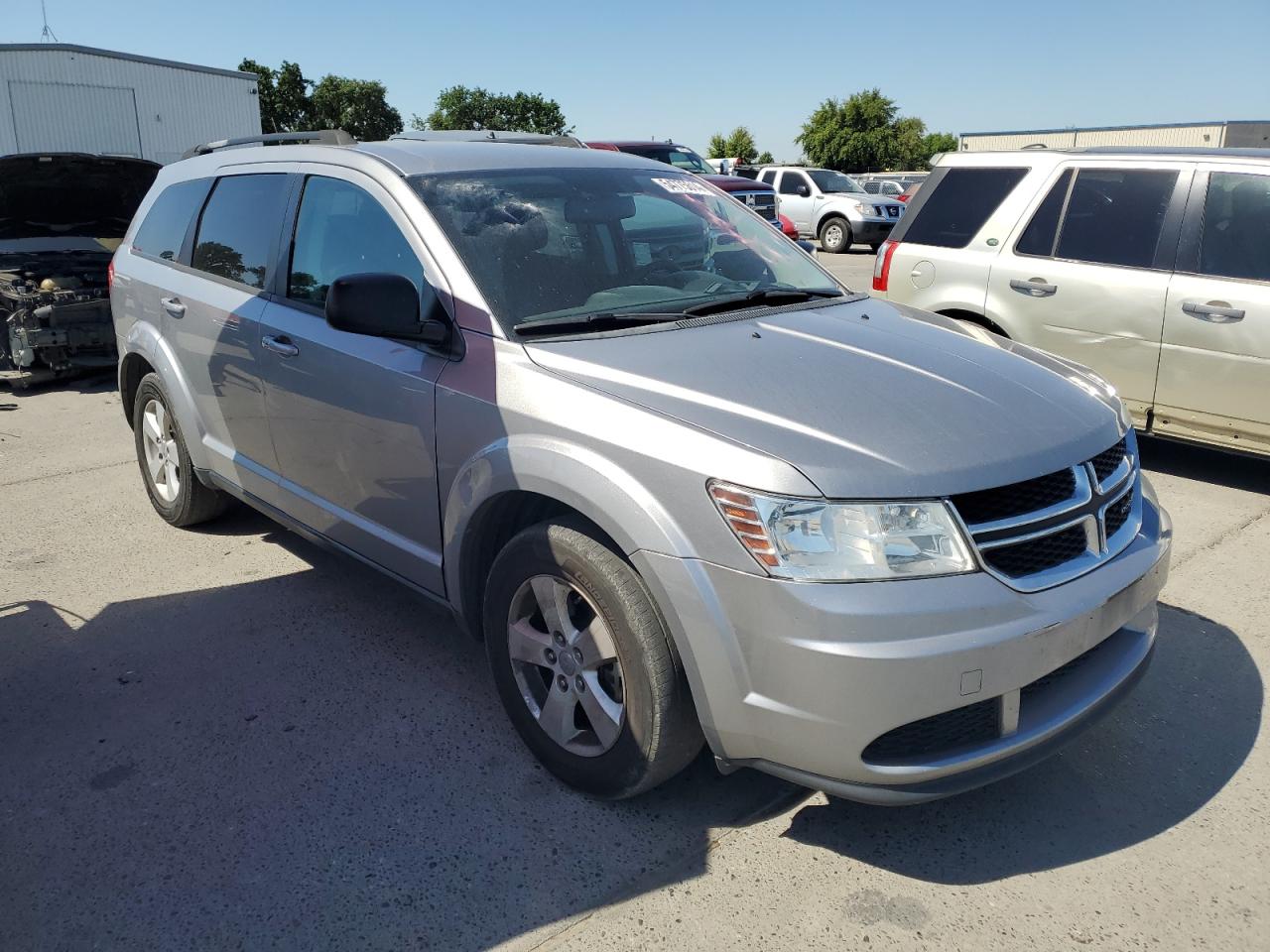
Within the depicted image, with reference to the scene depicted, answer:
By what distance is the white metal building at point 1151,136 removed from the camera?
40.5 metres

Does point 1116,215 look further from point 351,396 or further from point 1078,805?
point 351,396

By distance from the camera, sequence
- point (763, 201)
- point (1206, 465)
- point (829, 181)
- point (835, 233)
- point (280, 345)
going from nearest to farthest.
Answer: point (280, 345)
point (1206, 465)
point (763, 201)
point (835, 233)
point (829, 181)

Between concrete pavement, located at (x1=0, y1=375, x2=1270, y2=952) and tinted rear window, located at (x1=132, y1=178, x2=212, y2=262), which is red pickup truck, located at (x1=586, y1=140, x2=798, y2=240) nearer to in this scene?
tinted rear window, located at (x1=132, y1=178, x2=212, y2=262)

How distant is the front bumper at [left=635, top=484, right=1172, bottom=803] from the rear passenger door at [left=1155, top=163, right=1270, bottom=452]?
3447 millimetres

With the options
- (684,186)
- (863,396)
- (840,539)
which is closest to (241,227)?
(684,186)

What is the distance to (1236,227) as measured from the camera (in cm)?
551

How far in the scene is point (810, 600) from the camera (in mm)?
2332

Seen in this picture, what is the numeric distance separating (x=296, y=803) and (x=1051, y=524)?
7.43 ft

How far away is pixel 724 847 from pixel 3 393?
29.0 feet

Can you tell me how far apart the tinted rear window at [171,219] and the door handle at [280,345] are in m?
1.24

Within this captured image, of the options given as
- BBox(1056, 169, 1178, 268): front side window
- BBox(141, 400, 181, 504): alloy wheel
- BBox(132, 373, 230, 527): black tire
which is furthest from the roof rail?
BBox(1056, 169, 1178, 268): front side window

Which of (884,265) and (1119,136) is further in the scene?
(1119,136)

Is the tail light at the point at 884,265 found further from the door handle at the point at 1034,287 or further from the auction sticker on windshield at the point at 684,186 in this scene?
the auction sticker on windshield at the point at 684,186

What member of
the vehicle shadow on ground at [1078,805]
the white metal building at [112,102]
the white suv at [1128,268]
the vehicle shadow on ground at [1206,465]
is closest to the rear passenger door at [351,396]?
the vehicle shadow on ground at [1078,805]
